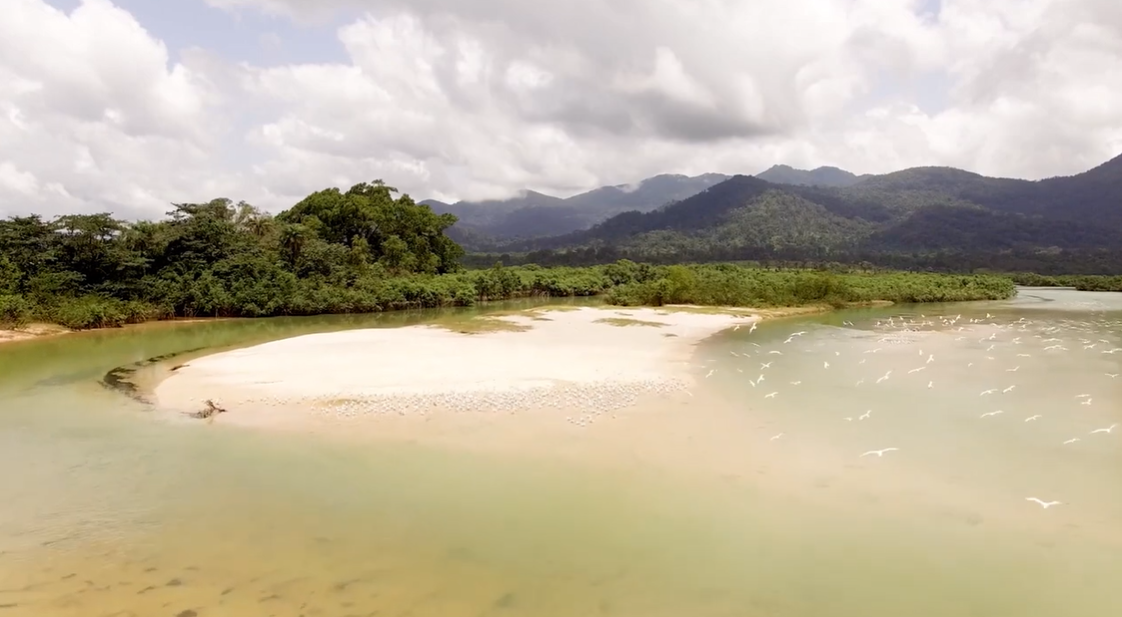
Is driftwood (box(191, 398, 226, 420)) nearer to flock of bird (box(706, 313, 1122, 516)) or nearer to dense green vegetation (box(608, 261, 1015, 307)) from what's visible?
flock of bird (box(706, 313, 1122, 516))

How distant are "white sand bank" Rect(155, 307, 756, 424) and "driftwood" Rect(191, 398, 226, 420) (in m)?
0.24

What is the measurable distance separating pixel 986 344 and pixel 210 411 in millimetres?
30298

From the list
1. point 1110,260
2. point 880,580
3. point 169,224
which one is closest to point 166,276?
point 169,224

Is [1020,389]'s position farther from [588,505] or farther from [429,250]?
[429,250]

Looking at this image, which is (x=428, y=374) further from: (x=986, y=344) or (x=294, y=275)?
(x=294, y=275)

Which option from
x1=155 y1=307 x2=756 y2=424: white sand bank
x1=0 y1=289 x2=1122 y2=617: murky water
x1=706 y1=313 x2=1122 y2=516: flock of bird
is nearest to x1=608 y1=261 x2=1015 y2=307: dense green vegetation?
x1=706 y1=313 x2=1122 y2=516: flock of bird

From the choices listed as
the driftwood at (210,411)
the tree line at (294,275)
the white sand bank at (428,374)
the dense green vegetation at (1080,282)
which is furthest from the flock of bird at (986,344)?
the dense green vegetation at (1080,282)

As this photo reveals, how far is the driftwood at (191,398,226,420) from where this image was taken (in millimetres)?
14273

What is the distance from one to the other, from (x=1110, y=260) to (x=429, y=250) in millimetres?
141357

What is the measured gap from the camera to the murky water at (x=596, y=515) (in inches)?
279

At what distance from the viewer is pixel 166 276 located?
38.0 metres

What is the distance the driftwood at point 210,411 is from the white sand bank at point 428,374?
24cm

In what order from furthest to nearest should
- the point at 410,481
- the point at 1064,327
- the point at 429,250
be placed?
the point at 429,250 → the point at 1064,327 → the point at 410,481

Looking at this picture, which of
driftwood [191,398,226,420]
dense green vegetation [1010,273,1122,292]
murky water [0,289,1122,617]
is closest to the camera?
murky water [0,289,1122,617]
